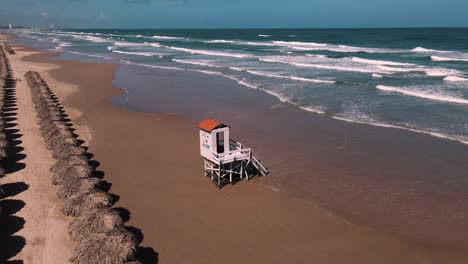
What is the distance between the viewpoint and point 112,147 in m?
19.9

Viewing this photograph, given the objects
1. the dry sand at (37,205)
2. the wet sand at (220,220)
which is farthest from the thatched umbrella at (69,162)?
the wet sand at (220,220)

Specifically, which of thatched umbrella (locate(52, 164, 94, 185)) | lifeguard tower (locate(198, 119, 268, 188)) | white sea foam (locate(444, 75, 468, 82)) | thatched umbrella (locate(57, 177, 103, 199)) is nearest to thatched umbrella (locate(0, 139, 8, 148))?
thatched umbrella (locate(52, 164, 94, 185))

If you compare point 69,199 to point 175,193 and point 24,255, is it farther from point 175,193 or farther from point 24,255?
point 175,193

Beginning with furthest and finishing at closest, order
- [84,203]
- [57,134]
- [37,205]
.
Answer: [57,134]
[37,205]
[84,203]

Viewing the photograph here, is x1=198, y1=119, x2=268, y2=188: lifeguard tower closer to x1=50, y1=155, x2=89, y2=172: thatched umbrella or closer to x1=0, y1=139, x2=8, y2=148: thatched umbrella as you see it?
x1=50, y1=155, x2=89, y2=172: thatched umbrella

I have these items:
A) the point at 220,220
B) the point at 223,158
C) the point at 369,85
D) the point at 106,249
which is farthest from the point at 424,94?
the point at 106,249

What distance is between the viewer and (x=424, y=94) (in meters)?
32.4

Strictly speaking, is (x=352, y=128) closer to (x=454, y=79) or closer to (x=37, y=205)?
(x=37, y=205)

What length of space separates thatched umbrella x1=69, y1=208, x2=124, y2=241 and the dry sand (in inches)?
18.5

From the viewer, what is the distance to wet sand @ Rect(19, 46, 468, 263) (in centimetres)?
1155

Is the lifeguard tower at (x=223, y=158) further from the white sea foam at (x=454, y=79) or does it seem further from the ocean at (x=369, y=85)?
the white sea foam at (x=454, y=79)

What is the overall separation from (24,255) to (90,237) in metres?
2.39

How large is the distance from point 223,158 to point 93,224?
5.98 m

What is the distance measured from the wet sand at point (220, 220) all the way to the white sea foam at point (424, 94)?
18.3 meters
